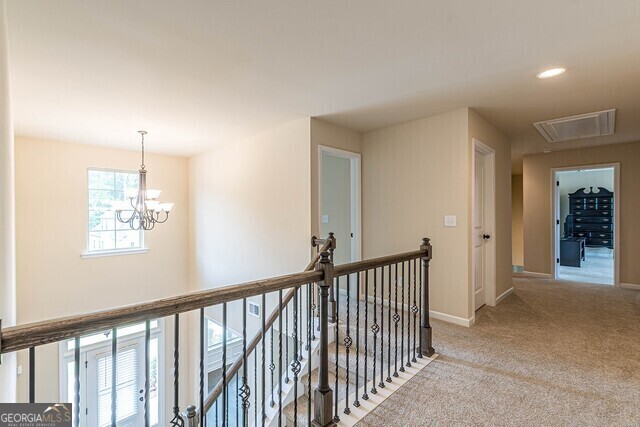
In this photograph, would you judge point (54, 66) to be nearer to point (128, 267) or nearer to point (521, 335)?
point (128, 267)

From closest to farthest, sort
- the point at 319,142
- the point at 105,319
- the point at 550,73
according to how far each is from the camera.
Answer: the point at 105,319
the point at 550,73
the point at 319,142

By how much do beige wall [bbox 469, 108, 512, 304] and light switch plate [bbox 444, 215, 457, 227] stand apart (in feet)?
3.36

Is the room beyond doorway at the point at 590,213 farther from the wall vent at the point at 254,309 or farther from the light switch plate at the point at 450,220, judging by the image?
the wall vent at the point at 254,309

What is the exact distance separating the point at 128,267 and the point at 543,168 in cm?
769

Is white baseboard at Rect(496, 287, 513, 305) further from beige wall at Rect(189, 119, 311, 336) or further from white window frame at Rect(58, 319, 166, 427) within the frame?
white window frame at Rect(58, 319, 166, 427)

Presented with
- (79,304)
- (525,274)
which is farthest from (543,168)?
(79,304)

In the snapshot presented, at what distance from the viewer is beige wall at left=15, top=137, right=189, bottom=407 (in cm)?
412

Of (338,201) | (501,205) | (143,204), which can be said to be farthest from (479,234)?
(143,204)

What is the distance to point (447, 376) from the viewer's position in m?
2.24

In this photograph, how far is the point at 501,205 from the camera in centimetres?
407

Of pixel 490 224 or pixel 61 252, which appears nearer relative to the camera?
pixel 490 224

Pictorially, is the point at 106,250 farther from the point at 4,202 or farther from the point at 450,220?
the point at 450,220

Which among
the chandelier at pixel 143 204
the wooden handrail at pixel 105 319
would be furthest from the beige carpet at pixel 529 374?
the chandelier at pixel 143 204

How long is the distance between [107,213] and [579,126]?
277 inches
